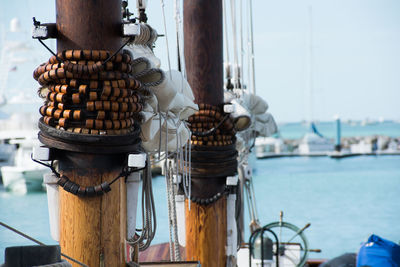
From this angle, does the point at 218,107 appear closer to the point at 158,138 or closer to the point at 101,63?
the point at 158,138

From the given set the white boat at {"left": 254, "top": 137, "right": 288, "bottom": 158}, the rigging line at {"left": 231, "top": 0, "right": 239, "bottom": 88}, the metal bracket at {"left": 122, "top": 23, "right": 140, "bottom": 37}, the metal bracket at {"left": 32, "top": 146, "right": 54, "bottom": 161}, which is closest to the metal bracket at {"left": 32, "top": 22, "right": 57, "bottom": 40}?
the metal bracket at {"left": 122, "top": 23, "right": 140, "bottom": 37}

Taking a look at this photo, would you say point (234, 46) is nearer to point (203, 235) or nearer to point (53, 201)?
point (203, 235)

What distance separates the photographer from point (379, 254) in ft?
24.3

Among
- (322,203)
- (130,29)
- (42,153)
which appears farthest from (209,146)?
(322,203)

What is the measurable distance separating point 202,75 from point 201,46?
8.2 inches

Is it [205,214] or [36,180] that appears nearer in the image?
[205,214]

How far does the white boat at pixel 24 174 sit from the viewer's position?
107 ft

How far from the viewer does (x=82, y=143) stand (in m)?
2.36

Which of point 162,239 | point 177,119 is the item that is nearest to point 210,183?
point 177,119

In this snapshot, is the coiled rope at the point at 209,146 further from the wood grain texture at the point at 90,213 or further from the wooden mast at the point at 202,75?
the wood grain texture at the point at 90,213

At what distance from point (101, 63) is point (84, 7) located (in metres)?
0.22

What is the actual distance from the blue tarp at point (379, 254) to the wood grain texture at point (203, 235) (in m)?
3.12

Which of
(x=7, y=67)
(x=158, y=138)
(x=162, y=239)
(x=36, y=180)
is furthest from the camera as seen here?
(x=7, y=67)

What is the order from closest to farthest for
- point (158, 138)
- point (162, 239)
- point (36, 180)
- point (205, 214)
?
point (158, 138), point (205, 214), point (162, 239), point (36, 180)
